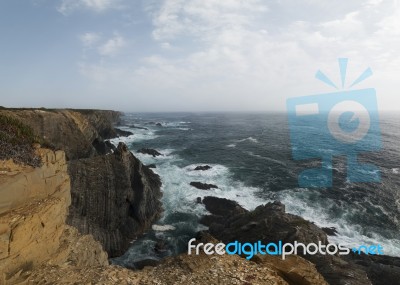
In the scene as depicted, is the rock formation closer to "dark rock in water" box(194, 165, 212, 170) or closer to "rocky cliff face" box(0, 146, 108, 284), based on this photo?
"dark rock in water" box(194, 165, 212, 170)

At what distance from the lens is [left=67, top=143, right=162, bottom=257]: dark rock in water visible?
25109mm

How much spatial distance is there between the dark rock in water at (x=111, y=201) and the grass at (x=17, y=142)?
1190 cm

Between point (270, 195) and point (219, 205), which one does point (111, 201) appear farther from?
point (270, 195)

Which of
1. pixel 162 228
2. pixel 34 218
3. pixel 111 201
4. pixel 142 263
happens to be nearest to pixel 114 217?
pixel 111 201

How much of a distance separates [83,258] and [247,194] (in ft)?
89.5

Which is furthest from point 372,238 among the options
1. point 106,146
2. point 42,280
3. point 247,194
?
point 106,146

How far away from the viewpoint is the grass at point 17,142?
12109 mm

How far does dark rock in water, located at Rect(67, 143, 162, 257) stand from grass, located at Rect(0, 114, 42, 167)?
11902 mm

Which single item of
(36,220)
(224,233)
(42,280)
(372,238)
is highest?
(36,220)

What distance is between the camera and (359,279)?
16.9 metres

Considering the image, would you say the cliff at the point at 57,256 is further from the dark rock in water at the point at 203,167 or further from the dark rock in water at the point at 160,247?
the dark rock in water at the point at 203,167

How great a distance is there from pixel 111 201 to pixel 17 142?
15.9 meters

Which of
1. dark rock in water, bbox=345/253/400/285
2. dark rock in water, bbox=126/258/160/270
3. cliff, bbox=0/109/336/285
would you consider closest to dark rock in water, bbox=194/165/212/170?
dark rock in water, bbox=126/258/160/270

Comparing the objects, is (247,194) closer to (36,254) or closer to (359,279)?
(359,279)
